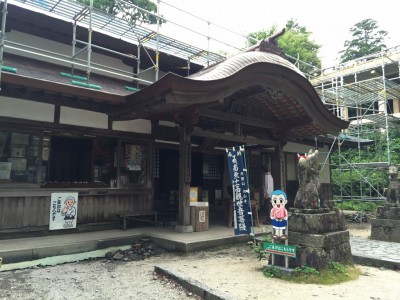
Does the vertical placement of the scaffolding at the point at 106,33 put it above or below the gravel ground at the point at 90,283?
above

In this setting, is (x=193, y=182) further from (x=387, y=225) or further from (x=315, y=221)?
(x=315, y=221)

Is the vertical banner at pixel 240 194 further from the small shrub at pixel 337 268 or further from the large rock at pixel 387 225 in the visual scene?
the large rock at pixel 387 225

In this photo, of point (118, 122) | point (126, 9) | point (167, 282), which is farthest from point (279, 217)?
point (126, 9)

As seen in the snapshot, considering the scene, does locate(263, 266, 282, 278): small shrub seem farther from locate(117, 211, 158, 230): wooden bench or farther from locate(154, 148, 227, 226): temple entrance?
locate(154, 148, 227, 226): temple entrance

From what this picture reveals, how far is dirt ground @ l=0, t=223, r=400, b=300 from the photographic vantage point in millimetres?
4457

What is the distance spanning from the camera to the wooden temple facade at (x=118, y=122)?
692 cm

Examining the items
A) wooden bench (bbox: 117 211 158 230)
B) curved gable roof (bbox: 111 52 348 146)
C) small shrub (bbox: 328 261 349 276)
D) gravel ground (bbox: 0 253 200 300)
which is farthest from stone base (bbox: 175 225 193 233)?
small shrub (bbox: 328 261 349 276)

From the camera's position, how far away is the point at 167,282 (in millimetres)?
5125

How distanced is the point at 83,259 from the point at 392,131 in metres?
22.6

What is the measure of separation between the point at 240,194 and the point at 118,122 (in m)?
4.01

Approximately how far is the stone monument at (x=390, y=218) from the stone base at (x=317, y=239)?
3999 millimetres

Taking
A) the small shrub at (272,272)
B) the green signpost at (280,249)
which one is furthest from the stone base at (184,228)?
the small shrub at (272,272)

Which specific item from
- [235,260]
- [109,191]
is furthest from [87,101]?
[235,260]

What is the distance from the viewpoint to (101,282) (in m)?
5.18
